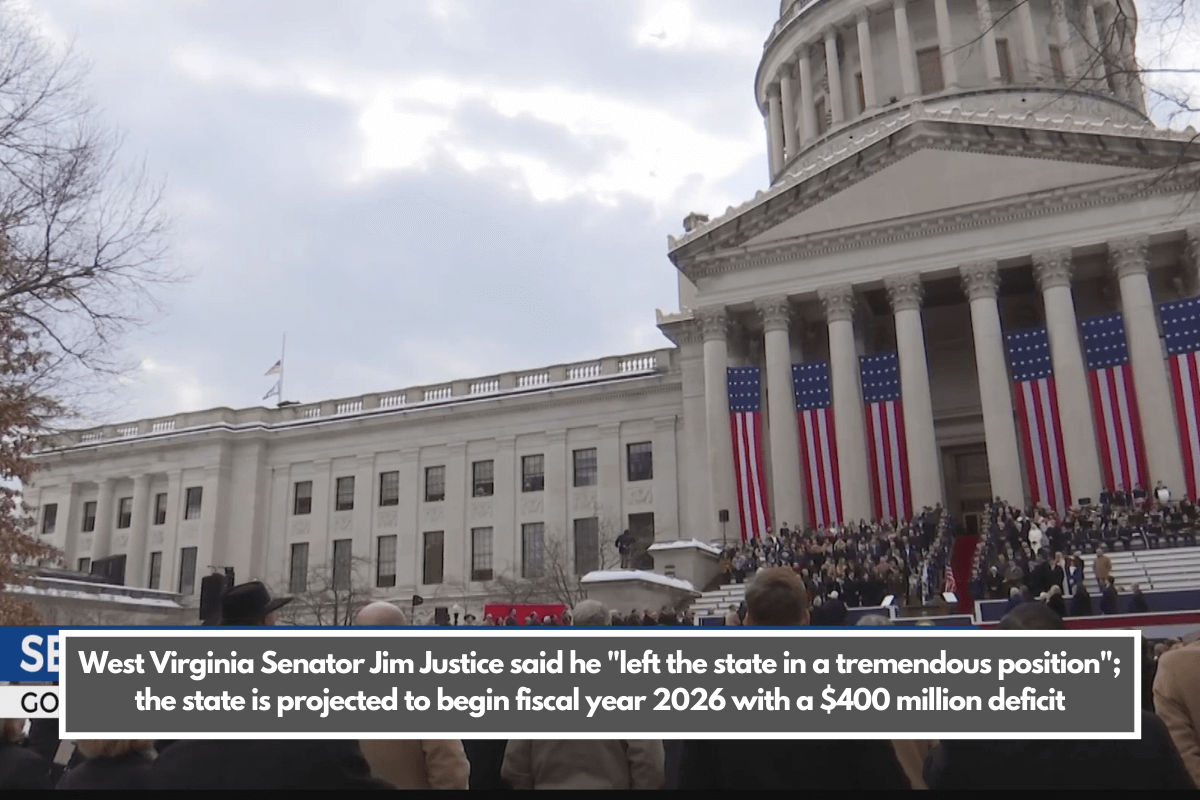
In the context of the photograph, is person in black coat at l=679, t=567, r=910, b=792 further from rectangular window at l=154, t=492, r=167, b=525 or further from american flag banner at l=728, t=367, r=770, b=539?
rectangular window at l=154, t=492, r=167, b=525

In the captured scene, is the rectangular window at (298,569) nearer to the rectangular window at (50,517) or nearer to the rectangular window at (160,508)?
the rectangular window at (160,508)

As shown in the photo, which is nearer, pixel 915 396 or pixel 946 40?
pixel 915 396

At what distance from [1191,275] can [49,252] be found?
1335 inches

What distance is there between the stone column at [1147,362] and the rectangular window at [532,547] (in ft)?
81.9

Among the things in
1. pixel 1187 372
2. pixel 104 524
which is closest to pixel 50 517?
pixel 104 524

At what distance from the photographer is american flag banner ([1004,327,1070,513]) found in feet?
106

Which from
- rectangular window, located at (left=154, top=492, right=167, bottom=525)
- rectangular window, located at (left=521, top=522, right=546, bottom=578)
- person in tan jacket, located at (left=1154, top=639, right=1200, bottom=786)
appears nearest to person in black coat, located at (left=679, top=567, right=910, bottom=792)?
person in tan jacket, located at (left=1154, top=639, right=1200, bottom=786)

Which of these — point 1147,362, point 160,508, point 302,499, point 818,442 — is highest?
point 1147,362

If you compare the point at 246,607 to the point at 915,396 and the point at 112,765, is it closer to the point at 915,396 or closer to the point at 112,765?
the point at 112,765

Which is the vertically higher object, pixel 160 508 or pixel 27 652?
pixel 160 508

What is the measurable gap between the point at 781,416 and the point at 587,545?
13680 millimetres

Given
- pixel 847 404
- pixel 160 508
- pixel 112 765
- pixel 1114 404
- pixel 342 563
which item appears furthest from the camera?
pixel 160 508

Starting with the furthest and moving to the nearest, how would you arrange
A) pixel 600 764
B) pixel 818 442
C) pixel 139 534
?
pixel 139 534, pixel 818 442, pixel 600 764

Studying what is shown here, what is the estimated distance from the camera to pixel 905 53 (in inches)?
2025
